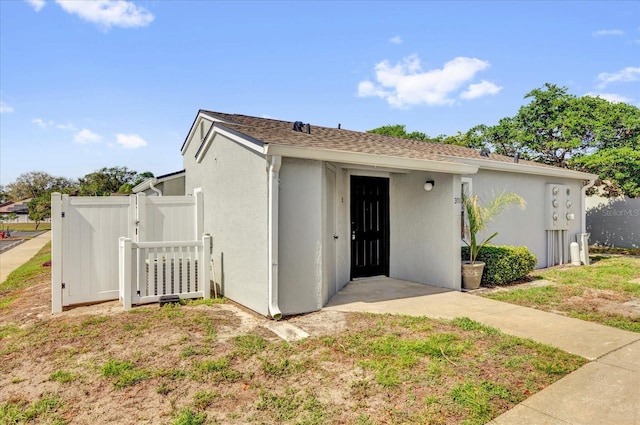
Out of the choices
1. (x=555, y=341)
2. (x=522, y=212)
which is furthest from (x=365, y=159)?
(x=522, y=212)

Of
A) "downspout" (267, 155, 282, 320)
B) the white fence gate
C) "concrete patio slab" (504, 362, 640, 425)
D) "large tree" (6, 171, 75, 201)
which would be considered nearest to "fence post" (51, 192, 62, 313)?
the white fence gate

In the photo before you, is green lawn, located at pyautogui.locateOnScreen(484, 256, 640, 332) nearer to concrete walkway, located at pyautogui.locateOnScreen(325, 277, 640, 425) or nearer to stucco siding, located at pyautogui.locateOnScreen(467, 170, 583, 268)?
concrete walkway, located at pyautogui.locateOnScreen(325, 277, 640, 425)

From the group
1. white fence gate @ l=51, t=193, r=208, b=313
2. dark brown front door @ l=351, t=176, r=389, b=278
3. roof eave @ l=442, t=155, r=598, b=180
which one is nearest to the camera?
white fence gate @ l=51, t=193, r=208, b=313

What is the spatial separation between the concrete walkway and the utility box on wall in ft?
18.5

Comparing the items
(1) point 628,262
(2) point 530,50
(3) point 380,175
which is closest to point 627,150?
(1) point 628,262

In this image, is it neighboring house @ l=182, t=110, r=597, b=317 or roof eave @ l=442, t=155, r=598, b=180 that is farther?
roof eave @ l=442, t=155, r=598, b=180

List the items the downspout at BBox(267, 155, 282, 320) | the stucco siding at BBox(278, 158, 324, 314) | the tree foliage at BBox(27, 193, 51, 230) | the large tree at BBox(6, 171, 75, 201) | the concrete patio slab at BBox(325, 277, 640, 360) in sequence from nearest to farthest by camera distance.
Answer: the concrete patio slab at BBox(325, 277, 640, 360)
the downspout at BBox(267, 155, 282, 320)
the stucco siding at BBox(278, 158, 324, 314)
the tree foliage at BBox(27, 193, 51, 230)
the large tree at BBox(6, 171, 75, 201)

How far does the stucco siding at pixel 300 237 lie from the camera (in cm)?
556

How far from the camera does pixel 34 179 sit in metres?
75.9

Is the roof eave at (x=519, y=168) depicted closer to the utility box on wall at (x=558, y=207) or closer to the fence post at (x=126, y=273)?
the utility box on wall at (x=558, y=207)

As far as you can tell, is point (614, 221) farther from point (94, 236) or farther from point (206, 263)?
point (94, 236)

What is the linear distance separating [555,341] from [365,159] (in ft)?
12.4

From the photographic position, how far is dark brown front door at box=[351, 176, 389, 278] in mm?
8508

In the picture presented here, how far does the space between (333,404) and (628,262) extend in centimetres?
1307
